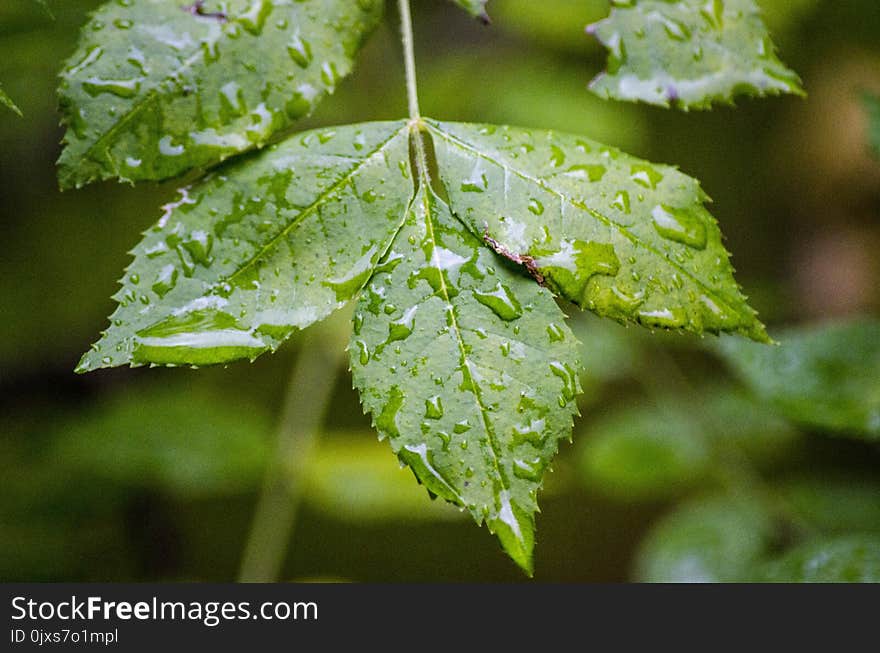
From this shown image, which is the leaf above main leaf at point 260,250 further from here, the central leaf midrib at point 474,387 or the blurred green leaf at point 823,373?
the blurred green leaf at point 823,373

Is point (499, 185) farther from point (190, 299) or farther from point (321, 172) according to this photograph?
point (190, 299)

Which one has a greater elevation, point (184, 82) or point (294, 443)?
point (184, 82)

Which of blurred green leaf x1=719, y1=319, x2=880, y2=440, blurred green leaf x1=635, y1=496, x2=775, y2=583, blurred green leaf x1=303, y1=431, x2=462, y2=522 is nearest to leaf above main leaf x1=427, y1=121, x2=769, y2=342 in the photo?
blurred green leaf x1=719, y1=319, x2=880, y2=440

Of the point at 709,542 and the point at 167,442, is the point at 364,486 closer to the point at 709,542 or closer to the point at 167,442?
the point at 167,442

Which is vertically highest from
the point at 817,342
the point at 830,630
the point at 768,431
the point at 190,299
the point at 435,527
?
the point at 190,299

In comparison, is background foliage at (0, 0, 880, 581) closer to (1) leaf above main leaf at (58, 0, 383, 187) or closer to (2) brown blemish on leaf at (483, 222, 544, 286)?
(1) leaf above main leaf at (58, 0, 383, 187)

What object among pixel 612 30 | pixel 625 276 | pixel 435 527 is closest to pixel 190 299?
pixel 625 276

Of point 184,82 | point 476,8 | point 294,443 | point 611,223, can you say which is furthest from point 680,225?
point 294,443
